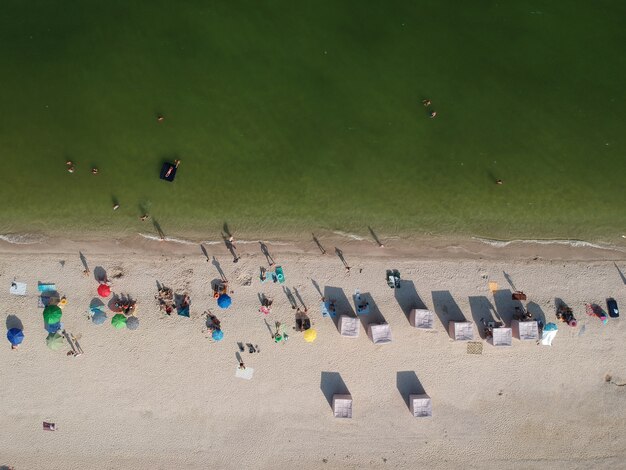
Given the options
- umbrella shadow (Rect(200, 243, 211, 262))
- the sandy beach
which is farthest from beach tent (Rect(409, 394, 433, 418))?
umbrella shadow (Rect(200, 243, 211, 262))

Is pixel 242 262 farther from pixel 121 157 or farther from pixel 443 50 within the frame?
pixel 443 50

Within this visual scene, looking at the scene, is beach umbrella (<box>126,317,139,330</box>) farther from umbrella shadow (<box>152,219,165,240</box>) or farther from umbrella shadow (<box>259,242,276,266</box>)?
umbrella shadow (<box>259,242,276,266</box>)

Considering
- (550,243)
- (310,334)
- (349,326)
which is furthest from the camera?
(550,243)

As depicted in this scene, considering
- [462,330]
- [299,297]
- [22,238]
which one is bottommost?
[462,330]

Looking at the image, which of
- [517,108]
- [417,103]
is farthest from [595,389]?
[417,103]

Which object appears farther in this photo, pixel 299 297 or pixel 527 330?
pixel 299 297

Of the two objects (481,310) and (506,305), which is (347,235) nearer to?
(481,310)

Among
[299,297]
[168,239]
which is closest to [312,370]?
[299,297]

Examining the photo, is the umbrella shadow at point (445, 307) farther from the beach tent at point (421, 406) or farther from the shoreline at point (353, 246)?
the beach tent at point (421, 406)
